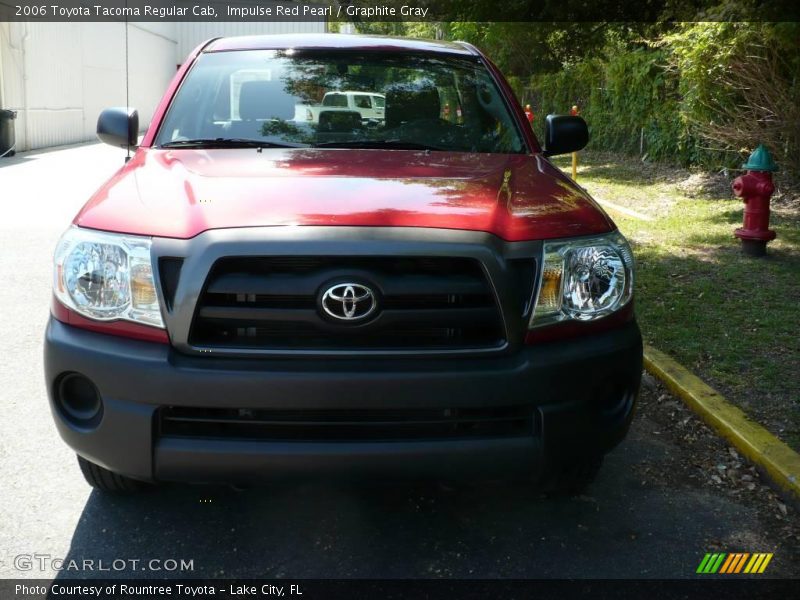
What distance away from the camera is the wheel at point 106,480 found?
3.32 m

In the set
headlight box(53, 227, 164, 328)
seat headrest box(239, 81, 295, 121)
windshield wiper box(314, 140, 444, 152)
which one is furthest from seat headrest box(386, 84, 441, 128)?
headlight box(53, 227, 164, 328)

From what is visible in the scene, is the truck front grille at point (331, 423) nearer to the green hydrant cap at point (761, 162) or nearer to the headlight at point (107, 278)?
the headlight at point (107, 278)

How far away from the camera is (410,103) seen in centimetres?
436

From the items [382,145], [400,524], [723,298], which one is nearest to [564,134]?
[382,145]

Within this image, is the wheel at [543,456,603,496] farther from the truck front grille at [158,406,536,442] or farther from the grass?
the grass

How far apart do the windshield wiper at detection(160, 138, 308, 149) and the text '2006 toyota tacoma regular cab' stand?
0.83 meters

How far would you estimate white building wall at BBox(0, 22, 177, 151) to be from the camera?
21.4 metres

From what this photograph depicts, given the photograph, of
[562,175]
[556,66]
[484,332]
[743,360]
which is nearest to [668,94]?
[556,66]

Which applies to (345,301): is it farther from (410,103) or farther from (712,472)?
(712,472)

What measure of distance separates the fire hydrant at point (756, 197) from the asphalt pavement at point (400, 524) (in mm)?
3960

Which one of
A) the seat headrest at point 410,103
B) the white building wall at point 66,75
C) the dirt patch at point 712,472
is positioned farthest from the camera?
the white building wall at point 66,75

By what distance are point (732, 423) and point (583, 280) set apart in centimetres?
170

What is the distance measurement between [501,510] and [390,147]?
1.61 m

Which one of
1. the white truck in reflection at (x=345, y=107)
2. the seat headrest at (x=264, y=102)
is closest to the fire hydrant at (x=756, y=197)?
the white truck in reflection at (x=345, y=107)
